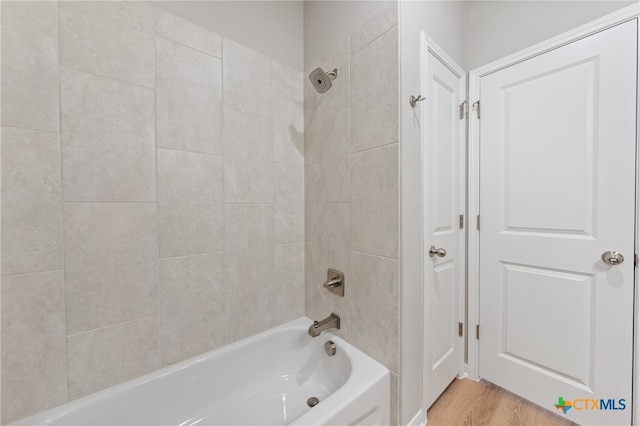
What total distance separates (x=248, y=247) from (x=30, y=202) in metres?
0.86

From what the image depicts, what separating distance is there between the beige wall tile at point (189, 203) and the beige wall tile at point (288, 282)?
39 cm

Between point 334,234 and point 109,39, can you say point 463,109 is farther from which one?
point 109,39

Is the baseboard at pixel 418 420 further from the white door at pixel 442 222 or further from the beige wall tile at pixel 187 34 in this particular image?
the beige wall tile at pixel 187 34

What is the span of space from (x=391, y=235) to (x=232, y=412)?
1.20 meters

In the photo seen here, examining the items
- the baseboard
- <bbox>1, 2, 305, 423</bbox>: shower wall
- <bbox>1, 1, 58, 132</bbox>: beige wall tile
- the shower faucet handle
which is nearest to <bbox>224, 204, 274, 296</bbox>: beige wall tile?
<bbox>1, 2, 305, 423</bbox>: shower wall

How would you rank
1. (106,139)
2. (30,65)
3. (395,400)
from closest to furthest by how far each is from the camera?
(30,65) < (106,139) < (395,400)

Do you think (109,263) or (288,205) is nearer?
(109,263)

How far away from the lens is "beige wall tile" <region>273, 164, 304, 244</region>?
1.55 m

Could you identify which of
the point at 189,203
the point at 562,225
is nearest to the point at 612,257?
the point at 562,225

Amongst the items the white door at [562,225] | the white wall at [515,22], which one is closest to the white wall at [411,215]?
the white wall at [515,22]

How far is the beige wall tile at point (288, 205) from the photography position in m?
1.55

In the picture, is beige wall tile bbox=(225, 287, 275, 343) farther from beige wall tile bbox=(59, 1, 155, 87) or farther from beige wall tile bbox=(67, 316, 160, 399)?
beige wall tile bbox=(59, 1, 155, 87)

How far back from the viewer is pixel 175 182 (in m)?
1.19

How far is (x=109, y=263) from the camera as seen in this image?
3.42 feet
